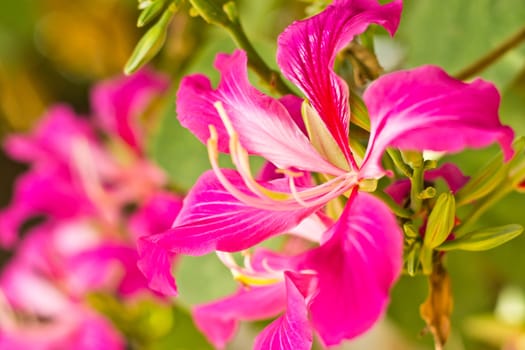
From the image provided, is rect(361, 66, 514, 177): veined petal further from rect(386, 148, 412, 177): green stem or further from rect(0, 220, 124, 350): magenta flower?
rect(0, 220, 124, 350): magenta flower

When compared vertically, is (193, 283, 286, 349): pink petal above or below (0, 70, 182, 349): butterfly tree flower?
above

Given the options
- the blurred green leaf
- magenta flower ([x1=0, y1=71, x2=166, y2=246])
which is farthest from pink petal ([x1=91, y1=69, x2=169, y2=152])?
the blurred green leaf

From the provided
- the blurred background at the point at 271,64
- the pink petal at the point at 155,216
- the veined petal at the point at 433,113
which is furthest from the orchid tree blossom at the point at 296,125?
the pink petal at the point at 155,216

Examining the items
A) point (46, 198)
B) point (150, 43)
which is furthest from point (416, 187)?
point (46, 198)

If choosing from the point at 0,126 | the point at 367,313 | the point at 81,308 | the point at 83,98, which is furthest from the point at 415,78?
the point at 83,98

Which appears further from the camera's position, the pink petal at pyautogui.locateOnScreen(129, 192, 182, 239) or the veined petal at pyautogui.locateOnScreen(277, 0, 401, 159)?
the pink petal at pyautogui.locateOnScreen(129, 192, 182, 239)

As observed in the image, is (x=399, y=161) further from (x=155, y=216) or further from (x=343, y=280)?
(x=155, y=216)

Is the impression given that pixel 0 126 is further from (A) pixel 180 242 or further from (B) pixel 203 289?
(A) pixel 180 242
